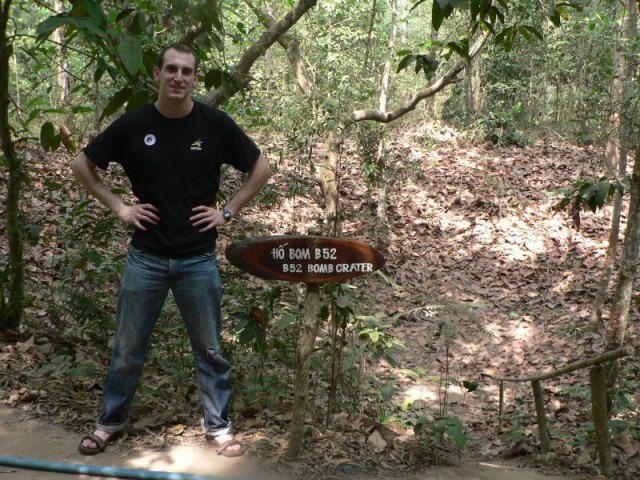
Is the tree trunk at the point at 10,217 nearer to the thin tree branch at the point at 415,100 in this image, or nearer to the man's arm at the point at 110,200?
the man's arm at the point at 110,200

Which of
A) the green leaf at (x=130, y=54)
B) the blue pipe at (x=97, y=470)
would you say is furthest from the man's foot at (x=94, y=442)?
the green leaf at (x=130, y=54)

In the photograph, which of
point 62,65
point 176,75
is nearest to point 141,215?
point 176,75

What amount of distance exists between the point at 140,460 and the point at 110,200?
1430mm

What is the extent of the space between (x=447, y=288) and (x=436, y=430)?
6378 mm

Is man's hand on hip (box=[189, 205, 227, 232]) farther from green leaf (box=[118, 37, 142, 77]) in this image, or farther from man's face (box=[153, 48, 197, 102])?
green leaf (box=[118, 37, 142, 77])

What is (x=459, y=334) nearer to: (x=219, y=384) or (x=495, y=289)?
(x=495, y=289)

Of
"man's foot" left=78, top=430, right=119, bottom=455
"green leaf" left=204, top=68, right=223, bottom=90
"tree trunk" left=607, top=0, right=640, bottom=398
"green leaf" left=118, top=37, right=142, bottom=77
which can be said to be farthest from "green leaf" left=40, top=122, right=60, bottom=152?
"tree trunk" left=607, top=0, right=640, bottom=398

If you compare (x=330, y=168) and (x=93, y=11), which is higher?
(x=93, y=11)

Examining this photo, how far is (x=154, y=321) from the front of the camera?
139 inches

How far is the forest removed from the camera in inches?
155

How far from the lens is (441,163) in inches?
523

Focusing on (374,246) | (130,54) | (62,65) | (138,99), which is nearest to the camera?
(130,54)

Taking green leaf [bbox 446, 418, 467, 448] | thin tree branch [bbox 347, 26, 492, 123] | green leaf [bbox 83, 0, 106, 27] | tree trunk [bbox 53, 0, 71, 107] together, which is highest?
tree trunk [bbox 53, 0, 71, 107]

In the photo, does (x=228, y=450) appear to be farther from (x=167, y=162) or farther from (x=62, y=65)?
(x=62, y=65)
